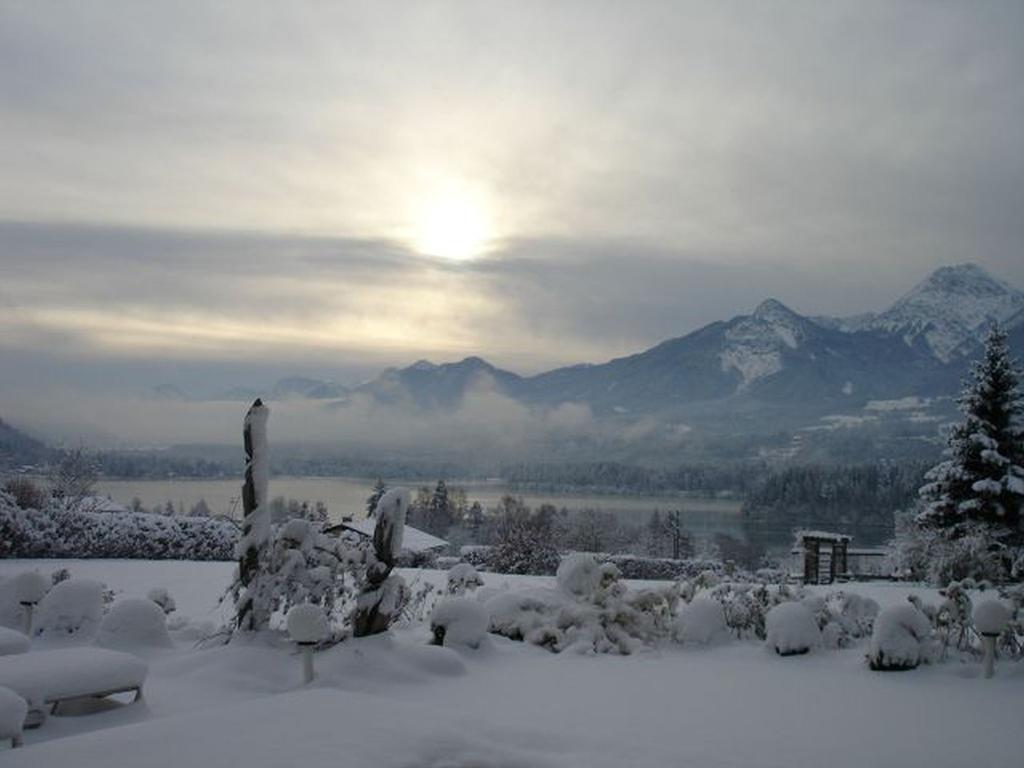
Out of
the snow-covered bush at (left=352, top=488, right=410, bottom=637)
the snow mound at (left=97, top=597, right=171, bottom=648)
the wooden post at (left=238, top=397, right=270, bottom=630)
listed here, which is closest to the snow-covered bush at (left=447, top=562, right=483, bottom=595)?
the snow-covered bush at (left=352, top=488, right=410, bottom=637)

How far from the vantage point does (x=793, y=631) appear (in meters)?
8.86

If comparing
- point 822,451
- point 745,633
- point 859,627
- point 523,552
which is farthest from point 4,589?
point 822,451

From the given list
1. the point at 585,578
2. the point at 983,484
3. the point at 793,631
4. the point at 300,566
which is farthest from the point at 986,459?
the point at 300,566

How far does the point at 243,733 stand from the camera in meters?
4.05

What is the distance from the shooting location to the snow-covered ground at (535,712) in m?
4.00

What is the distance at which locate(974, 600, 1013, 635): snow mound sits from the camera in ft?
25.1

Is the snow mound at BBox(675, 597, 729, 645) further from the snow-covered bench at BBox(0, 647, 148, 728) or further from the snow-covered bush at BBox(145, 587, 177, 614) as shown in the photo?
the snow-covered bench at BBox(0, 647, 148, 728)

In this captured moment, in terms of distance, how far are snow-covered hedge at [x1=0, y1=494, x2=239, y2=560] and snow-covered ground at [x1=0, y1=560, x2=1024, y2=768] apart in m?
9.19

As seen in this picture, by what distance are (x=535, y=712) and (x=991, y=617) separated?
14.6 ft

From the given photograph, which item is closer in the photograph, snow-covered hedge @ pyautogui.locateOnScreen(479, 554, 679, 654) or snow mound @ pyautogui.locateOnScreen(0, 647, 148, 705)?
snow mound @ pyautogui.locateOnScreen(0, 647, 148, 705)

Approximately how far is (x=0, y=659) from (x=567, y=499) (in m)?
110

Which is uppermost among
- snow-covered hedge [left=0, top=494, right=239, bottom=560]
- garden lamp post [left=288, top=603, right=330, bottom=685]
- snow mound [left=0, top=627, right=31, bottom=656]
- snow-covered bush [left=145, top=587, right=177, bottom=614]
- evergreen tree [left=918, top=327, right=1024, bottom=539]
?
evergreen tree [left=918, top=327, right=1024, bottom=539]

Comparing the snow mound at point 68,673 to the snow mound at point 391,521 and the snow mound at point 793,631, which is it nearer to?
the snow mound at point 391,521

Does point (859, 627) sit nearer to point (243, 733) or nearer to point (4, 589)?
point (243, 733)
